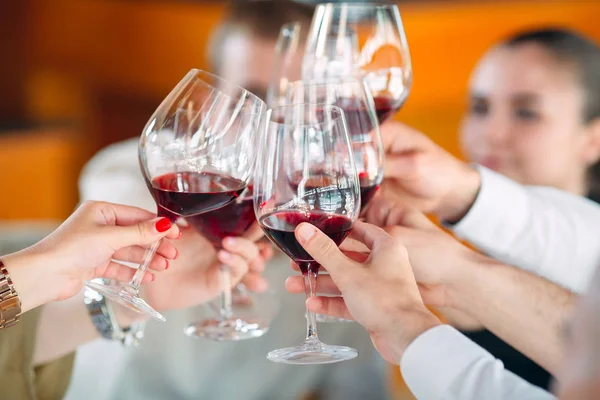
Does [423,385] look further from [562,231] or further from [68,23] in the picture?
[68,23]

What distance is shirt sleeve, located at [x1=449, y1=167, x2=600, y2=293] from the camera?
60.2 inches

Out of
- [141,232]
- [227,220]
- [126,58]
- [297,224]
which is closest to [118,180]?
[227,220]

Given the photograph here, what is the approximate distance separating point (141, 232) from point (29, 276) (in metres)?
0.15

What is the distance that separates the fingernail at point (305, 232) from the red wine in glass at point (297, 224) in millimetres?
26

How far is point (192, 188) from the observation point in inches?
42.3

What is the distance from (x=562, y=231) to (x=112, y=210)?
3.05ft

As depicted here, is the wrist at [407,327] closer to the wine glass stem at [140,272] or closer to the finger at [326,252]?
the finger at [326,252]

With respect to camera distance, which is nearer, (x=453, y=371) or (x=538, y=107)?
(x=453, y=371)

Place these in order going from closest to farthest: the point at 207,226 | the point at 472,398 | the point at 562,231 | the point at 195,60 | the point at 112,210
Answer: the point at 472,398 → the point at 112,210 → the point at 207,226 → the point at 562,231 → the point at 195,60

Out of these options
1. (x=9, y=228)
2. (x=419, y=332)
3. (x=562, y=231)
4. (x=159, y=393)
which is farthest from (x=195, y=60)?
(x=419, y=332)

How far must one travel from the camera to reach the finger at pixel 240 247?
1.22 m

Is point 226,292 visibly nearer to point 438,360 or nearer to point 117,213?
point 117,213

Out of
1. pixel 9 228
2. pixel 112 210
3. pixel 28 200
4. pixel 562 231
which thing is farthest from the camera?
pixel 28 200

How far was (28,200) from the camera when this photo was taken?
3768mm
